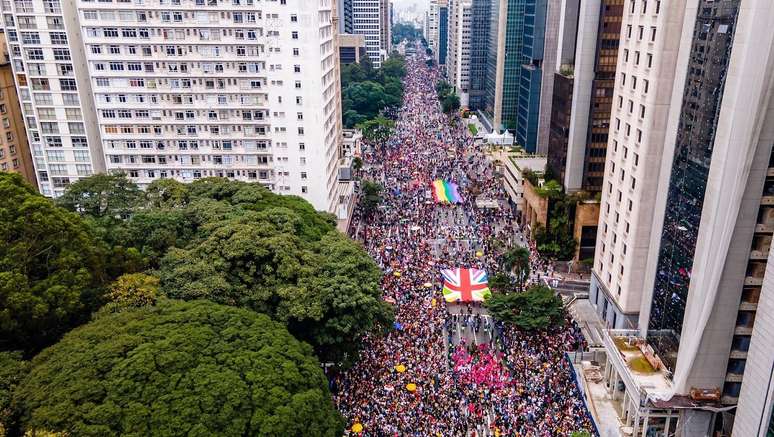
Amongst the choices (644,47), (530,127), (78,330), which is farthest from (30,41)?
(530,127)

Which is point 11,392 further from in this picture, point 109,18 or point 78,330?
point 109,18

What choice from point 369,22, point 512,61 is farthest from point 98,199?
Result: point 369,22

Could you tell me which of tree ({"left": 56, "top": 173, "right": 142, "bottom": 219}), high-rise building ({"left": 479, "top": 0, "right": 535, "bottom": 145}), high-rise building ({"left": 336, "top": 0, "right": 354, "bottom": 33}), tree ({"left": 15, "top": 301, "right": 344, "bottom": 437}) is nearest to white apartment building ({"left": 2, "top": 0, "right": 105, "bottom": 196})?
tree ({"left": 56, "top": 173, "right": 142, "bottom": 219})

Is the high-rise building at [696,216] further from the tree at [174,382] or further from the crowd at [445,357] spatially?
the tree at [174,382]

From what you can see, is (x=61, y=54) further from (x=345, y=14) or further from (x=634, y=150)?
(x=345, y=14)

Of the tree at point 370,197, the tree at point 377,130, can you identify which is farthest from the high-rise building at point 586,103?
the tree at point 377,130

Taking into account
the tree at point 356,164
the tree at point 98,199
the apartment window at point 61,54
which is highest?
the apartment window at point 61,54
